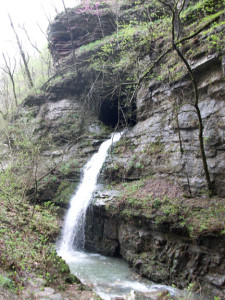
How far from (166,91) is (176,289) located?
786 centimetres

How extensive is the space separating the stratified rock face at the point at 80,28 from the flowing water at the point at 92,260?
957 centimetres

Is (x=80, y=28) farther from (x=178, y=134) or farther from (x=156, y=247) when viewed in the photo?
(x=156, y=247)

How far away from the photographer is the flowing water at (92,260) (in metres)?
6.66

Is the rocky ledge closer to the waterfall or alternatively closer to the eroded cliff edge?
the eroded cliff edge

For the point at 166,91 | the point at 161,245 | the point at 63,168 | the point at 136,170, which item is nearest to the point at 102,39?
the point at 166,91

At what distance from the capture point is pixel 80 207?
432 inches

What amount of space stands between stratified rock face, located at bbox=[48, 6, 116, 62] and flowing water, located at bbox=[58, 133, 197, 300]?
9.57m

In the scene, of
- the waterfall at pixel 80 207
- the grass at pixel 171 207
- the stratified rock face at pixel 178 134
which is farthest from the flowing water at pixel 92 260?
the grass at pixel 171 207

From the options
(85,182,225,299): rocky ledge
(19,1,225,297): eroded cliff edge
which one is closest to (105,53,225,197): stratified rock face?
(19,1,225,297): eroded cliff edge

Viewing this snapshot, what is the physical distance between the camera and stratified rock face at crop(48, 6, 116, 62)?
17.0 m

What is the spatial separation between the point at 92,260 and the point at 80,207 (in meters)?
2.73

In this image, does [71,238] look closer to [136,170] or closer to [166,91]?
[136,170]

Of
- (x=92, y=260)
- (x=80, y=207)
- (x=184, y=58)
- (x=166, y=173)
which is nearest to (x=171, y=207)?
(x=166, y=173)

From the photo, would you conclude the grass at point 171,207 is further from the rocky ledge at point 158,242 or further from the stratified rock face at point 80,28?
the stratified rock face at point 80,28
